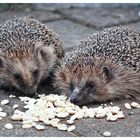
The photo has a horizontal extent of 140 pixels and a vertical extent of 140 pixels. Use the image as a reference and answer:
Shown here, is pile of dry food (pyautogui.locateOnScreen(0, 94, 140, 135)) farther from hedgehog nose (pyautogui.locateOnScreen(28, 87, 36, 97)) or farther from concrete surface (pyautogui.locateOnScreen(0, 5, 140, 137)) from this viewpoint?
hedgehog nose (pyautogui.locateOnScreen(28, 87, 36, 97))

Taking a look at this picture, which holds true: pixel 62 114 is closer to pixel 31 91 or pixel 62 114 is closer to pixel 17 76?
pixel 31 91

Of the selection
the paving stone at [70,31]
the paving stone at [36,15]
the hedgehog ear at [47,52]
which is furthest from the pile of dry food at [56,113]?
the paving stone at [36,15]

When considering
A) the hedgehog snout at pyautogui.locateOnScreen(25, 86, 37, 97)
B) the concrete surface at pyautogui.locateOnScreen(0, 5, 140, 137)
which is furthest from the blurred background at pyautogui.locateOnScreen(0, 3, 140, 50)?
the hedgehog snout at pyautogui.locateOnScreen(25, 86, 37, 97)

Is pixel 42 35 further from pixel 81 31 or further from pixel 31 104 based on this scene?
pixel 81 31

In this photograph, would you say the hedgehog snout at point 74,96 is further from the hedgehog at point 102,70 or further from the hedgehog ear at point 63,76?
the hedgehog ear at point 63,76

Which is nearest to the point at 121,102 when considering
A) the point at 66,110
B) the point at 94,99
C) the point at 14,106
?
the point at 94,99

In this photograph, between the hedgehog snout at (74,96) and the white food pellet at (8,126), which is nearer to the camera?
the white food pellet at (8,126)

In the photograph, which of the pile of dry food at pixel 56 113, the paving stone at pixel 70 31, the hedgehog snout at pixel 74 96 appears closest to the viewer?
the pile of dry food at pixel 56 113

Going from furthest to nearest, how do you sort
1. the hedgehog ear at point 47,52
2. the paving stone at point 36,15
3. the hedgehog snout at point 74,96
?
1. the paving stone at point 36,15
2. the hedgehog ear at point 47,52
3. the hedgehog snout at point 74,96
